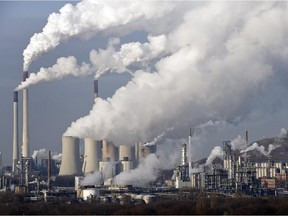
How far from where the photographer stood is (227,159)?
63.9m

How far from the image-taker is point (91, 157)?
6481 cm

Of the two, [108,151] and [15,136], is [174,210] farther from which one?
[15,136]

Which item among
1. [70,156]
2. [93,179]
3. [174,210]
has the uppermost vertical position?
[70,156]

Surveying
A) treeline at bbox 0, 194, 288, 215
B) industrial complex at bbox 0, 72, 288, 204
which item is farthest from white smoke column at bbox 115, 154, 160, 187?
treeline at bbox 0, 194, 288, 215

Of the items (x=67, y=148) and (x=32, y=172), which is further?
(x=32, y=172)

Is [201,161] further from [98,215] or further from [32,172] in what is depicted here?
[98,215]

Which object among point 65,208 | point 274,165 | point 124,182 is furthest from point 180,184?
point 65,208

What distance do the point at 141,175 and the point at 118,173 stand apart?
195 centimetres

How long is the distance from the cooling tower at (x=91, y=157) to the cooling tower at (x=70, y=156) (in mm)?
623

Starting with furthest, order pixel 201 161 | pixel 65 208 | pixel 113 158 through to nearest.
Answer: pixel 201 161 → pixel 113 158 → pixel 65 208

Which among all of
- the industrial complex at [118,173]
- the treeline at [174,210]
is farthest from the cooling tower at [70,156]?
the treeline at [174,210]

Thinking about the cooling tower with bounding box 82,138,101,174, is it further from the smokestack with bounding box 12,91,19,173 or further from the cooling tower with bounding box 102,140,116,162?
the smokestack with bounding box 12,91,19,173

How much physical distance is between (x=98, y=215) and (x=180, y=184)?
27492mm

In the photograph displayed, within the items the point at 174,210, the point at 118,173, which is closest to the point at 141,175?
the point at 118,173
